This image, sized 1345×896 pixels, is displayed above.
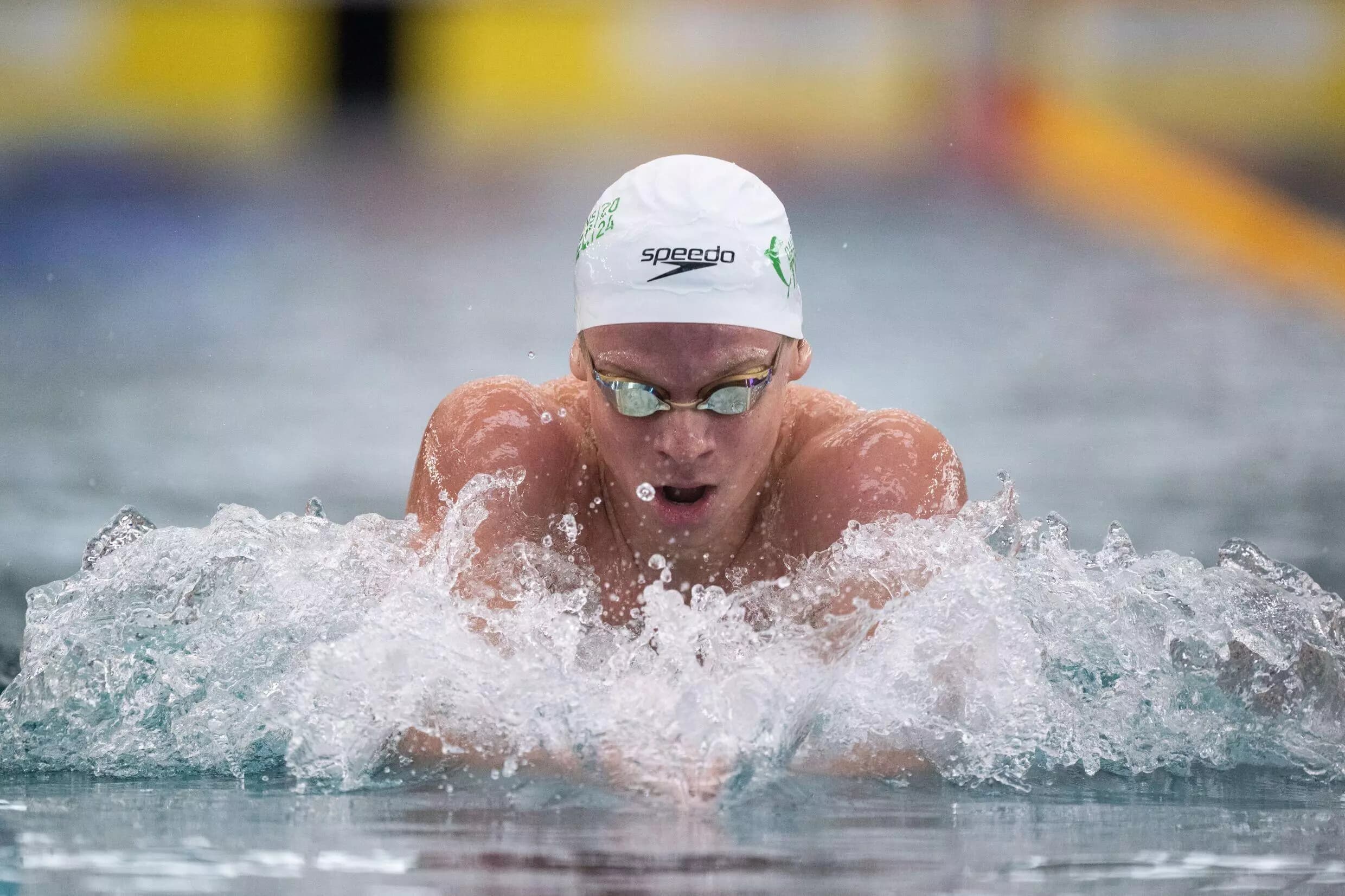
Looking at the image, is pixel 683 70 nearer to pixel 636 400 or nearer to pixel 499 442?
pixel 499 442

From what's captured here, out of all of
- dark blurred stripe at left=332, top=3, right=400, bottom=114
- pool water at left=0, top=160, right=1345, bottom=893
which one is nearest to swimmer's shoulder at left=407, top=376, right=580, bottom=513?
pool water at left=0, top=160, right=1345, bottom=893

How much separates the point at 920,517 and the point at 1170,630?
48cm

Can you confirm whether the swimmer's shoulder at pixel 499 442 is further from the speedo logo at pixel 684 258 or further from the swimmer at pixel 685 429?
the speedo logo at pixel 684 258

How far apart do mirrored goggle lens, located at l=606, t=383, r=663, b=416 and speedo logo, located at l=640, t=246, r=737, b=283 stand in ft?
0.62

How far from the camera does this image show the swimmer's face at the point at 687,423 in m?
2.54

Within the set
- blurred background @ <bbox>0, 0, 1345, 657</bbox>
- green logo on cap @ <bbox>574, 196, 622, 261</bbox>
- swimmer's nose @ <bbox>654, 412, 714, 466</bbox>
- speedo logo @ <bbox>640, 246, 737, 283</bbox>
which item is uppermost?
blurred background @ <bbox>0, 0, 1345, 657</bbox>

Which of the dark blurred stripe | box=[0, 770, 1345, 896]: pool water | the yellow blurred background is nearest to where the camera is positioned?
box=[0, 770, 1345, 896]: pool water

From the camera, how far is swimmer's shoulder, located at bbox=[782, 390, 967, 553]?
2691 mm

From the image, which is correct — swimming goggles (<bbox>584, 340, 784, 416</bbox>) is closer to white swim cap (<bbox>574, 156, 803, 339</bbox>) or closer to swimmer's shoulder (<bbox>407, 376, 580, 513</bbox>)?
white swim cap (<bbox>574, 156, 803, 339</bbox>)

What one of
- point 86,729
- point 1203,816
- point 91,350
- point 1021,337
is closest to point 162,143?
point 91,350

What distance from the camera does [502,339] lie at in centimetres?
694

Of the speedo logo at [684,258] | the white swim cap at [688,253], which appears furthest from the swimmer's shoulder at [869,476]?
the speedo logo at [684,258]

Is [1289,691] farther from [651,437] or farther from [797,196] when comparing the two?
[797,196]

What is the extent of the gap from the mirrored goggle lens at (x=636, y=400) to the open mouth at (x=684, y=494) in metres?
0.14
